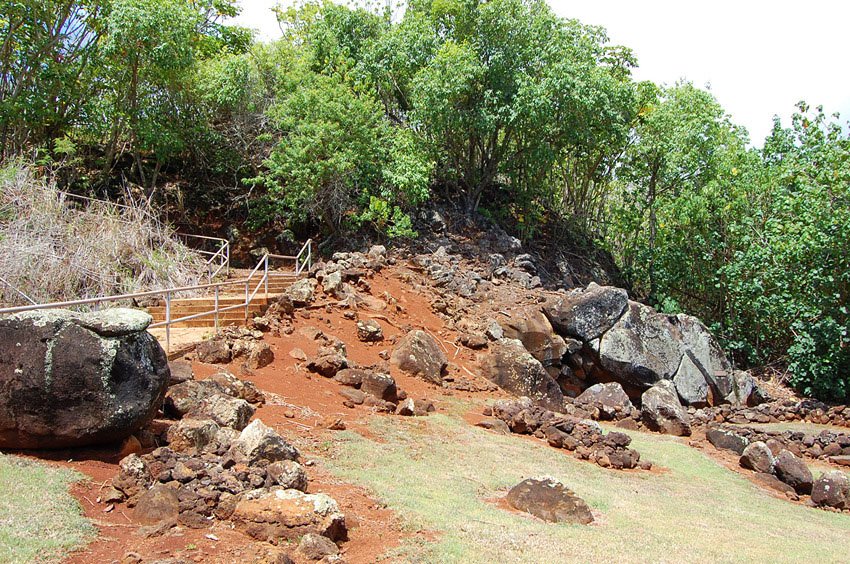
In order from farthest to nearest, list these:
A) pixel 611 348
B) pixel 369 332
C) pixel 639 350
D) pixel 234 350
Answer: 1. pixel 639 350
2. pixel 611 348
3. pixel 369 332
4. pixel 234 350

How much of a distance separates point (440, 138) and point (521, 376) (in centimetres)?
940

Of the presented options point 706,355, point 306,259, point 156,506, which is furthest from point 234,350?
point 706,355

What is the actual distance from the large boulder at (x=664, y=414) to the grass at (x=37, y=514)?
33.1ft

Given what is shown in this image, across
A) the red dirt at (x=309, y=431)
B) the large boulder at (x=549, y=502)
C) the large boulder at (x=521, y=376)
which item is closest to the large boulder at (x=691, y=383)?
the large boulder at (x=521, y=376)

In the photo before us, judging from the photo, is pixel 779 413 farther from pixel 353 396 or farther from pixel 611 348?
pixel 353 396

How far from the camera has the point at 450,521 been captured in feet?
20.5

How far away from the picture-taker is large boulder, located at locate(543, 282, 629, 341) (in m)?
16.4

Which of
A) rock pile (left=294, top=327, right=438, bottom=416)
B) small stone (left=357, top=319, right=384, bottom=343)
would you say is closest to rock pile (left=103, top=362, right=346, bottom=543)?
rock pile (left=294, top=327, right=438, bottom=416)

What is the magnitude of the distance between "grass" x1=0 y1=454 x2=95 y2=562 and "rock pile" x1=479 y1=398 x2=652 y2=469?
251 inches

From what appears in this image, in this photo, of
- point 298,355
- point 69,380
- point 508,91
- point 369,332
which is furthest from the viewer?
point 508,91

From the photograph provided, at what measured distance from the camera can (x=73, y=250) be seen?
15000 millimetres

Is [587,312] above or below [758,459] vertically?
above

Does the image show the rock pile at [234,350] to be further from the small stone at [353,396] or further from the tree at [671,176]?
the tree at [671,176]

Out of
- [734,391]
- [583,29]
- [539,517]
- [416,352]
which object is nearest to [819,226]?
[734,391]
